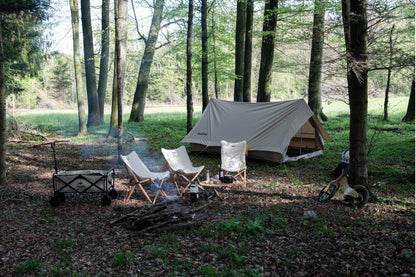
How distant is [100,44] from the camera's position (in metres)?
14.5

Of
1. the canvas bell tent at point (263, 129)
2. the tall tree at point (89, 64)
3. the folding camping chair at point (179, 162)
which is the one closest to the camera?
the folding camping chair at point (179, 162)

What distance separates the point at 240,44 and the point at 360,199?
8.34 meters

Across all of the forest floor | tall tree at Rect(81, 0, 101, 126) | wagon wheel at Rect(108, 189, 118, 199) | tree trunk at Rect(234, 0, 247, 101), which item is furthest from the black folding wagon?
tall tree at Rect(81, 0, 101, 126)

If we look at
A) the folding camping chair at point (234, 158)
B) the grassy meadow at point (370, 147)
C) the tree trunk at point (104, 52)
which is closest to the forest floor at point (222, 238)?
the folding camping chair at point (234, 158)

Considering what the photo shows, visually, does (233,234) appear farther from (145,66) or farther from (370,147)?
(145,66)

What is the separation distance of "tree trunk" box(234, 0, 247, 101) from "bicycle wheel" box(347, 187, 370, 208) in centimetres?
775

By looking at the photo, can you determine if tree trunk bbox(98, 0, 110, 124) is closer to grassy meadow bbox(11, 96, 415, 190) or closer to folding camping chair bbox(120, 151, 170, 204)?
grassy meadow bbox(11, 96, 415, 190)

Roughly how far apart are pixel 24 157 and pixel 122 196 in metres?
4.33

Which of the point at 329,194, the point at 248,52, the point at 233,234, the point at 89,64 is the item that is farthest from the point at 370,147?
the point at 89,64

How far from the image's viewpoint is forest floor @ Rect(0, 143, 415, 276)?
293 cm

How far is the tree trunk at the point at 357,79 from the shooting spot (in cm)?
425

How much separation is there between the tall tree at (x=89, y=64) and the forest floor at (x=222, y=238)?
9.33 metres

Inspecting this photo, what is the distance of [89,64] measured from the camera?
1376cm

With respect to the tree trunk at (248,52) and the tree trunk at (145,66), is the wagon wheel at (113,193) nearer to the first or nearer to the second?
the tree trunk at (248,52)
